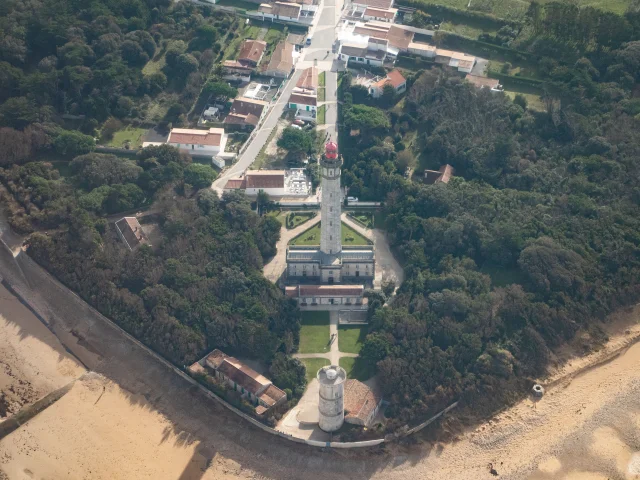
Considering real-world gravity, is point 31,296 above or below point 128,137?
below

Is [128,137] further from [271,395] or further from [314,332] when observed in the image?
[271,395]

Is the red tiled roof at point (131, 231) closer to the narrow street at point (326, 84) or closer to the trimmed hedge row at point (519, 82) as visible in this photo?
the narrow street at point (326, 84)

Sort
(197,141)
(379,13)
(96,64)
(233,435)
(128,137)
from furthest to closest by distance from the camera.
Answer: (379,13), (96,64), (128,137), (197,141), (233,435)

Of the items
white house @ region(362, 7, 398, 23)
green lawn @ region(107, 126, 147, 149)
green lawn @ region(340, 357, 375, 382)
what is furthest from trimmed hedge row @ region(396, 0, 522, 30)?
green lawn @ region(340, 357, 375, 382)

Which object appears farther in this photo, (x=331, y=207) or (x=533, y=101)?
(x=533, y=101)

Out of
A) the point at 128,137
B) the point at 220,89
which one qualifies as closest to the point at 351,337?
the point at 128,137

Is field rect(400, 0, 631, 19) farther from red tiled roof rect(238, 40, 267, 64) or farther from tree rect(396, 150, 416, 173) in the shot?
tree rect(396, 150, 416, 173)

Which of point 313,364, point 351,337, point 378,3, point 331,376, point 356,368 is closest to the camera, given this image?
point 331,376

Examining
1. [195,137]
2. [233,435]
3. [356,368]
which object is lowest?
[233,435]
